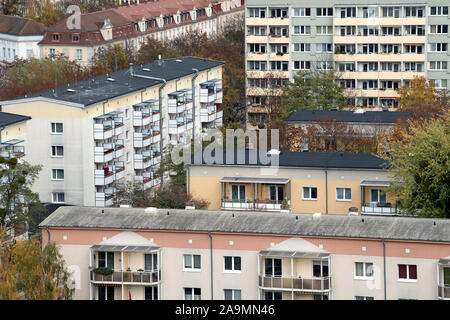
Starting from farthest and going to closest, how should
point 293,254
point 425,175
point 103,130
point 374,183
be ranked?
point 103,130 → point 374,183 → point 425,175 → point 293,254

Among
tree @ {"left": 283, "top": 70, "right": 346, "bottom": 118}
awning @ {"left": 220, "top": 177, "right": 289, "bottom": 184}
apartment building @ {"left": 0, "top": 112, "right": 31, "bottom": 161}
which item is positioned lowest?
awning @ {"left": 220, "top": 177, "right": 289, "bottom": 184}

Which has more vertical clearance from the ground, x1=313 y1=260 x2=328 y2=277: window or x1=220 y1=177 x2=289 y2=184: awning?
x1=220 y1=177 x2=289 y2=184: awning

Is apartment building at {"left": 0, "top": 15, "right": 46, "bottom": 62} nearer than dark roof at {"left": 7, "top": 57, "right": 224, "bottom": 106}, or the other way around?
dark roof at {"left": 7, "top": 57, "right": 224, "bottom": 106}

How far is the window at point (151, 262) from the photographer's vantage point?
121 ft

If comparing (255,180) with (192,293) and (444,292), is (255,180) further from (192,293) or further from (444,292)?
(444,292)

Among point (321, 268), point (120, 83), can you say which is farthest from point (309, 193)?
point (120, 83)

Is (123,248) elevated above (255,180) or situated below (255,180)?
below

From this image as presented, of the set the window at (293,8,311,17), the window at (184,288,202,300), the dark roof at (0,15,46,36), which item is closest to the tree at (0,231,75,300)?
the window at (184,288,202,300)

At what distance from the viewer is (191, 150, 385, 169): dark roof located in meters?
48.8

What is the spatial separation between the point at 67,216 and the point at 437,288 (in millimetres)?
12347

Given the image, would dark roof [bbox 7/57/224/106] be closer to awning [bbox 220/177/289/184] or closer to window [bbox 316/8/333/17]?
awning [bbox 220/177/289/184]

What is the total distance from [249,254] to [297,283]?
5.84 ft

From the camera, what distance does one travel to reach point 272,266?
35875 mm

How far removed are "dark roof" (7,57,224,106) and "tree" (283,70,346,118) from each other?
571 cm
